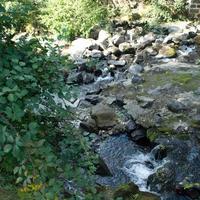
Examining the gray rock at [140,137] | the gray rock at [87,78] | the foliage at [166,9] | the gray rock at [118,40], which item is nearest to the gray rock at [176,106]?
the gray rock at [140,137]

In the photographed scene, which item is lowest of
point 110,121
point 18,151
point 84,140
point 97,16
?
point 110,121

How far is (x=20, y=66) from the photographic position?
80.0 inches

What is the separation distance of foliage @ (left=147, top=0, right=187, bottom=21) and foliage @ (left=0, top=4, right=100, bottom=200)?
31.2 ft

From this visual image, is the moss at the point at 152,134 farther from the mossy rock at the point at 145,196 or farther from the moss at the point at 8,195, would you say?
the moss at the point at 8,195

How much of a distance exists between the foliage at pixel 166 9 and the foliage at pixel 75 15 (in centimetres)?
142

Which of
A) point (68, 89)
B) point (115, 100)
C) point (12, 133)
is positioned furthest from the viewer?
point (115, 100)

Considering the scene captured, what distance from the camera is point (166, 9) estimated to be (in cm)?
1159

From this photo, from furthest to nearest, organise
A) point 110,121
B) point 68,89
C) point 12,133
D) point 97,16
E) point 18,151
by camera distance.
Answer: point 97,16
point 110,121
point 68,89
point 12,133
point 18,151

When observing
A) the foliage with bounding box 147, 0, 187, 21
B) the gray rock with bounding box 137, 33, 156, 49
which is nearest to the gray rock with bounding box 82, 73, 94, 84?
the gray rock with bounding box 137, 33, 156, 49

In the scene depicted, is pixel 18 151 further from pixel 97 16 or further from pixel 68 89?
pixel 97 16

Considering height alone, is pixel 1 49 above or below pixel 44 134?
above

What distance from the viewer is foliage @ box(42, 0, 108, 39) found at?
11.2 m

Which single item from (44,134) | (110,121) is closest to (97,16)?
(110,121)

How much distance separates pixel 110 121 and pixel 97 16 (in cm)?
515
